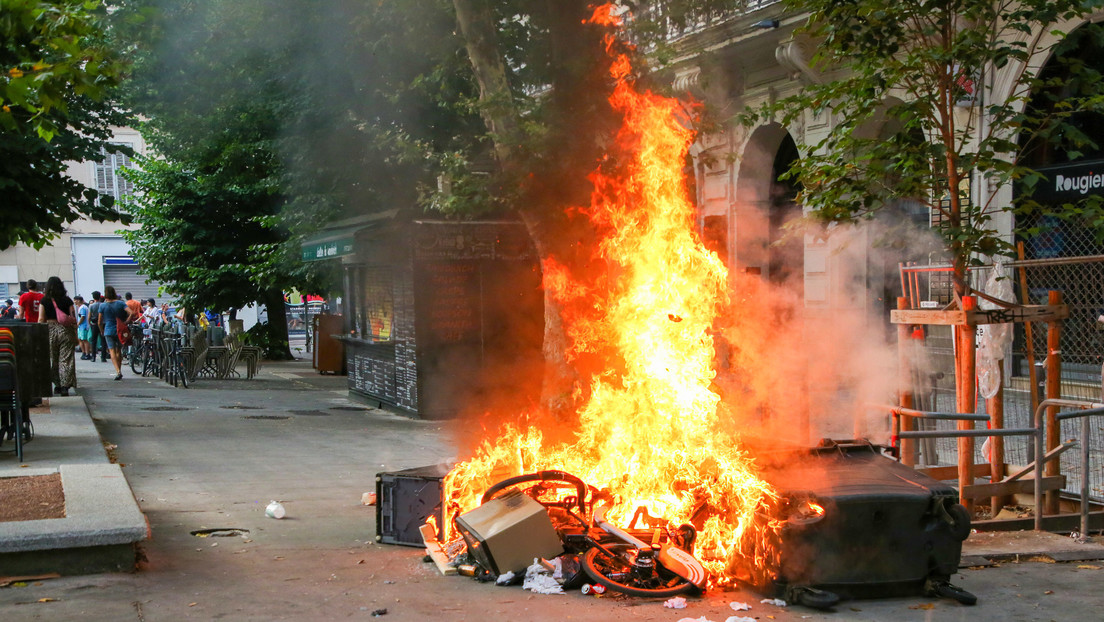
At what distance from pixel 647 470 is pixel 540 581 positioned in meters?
1.17

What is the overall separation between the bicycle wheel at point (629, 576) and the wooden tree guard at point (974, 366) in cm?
244

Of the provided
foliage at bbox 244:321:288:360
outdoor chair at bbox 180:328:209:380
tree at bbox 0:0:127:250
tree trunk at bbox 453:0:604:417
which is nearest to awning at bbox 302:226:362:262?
tree at bbox 0:0:127:250

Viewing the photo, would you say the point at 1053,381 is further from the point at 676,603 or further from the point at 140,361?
the point at 140,361

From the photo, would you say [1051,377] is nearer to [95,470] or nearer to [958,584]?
[958,584]

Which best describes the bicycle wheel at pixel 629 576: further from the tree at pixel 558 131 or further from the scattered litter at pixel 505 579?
the tree at pixel 558 131

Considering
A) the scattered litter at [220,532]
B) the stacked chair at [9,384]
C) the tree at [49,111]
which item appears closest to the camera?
the tree at [49,111]

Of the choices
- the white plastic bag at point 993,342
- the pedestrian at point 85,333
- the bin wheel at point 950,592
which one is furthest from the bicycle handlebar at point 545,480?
the pedestrian at point 85,333

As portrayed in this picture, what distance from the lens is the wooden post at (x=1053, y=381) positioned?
7.18 meters

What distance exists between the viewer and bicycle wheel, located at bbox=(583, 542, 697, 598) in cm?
547

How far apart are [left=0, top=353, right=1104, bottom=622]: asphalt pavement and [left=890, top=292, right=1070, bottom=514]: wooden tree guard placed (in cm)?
99

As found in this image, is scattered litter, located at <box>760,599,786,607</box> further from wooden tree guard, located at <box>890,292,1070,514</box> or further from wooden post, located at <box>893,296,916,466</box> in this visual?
wooden post, located at <box>893,296,916,466</box>

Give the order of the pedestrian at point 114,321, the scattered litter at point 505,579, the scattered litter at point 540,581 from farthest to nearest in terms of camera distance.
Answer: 1. the pedestrian at point 114,321
2. the scattered litter at point 505,579
3. the scattered litter at point 540,581

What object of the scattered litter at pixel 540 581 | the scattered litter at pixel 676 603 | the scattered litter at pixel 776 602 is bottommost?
the scattered litter at pixel 776 602

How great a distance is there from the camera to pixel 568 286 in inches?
462
